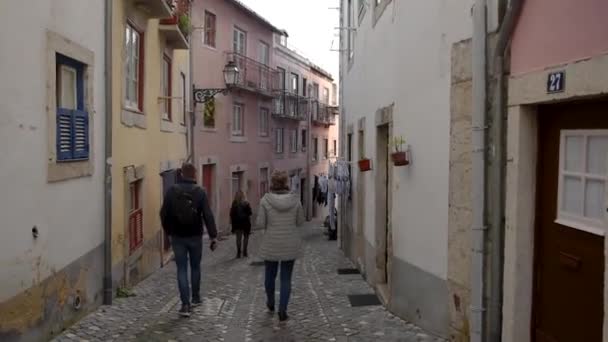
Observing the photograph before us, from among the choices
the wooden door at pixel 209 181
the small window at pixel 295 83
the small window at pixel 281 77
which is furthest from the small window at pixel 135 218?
the small window at pixel 295 83

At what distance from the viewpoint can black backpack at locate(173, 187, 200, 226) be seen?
6910 mm

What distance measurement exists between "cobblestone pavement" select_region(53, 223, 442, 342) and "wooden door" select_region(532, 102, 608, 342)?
1.81 meters

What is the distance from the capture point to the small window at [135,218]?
31.2ft

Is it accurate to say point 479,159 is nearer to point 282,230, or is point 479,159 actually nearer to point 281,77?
point 282,230

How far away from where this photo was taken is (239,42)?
23.4 meters

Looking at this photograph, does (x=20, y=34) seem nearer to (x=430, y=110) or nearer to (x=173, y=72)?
(x=430, y=110)

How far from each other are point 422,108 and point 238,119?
57.1ft

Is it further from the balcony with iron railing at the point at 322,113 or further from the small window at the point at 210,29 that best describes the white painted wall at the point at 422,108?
the balcony with iron railing at the point at 322,113

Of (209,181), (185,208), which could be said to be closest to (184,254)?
(185,208)

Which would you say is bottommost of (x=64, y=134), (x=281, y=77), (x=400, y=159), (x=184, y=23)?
(x=400, y=159)

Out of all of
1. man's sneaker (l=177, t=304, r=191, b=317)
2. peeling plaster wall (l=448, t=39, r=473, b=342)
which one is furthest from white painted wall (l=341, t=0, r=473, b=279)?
man's sneaker (l=177, t=304, r=191, b=317)

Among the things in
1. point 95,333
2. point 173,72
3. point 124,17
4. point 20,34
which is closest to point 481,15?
point 20,34

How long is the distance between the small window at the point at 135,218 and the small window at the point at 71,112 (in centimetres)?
274

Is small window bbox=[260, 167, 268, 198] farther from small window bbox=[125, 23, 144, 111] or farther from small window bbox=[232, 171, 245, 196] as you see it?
small window bbox=[125, 23, 144, 111]
